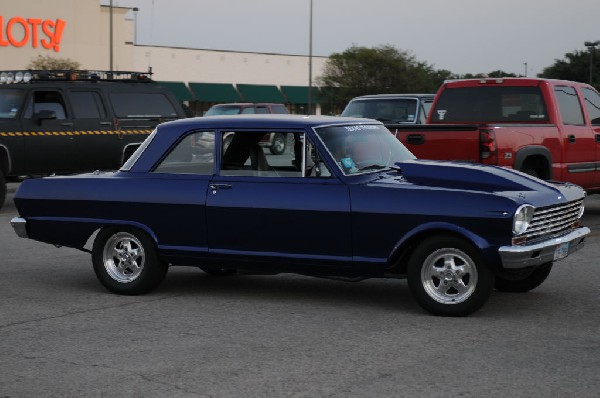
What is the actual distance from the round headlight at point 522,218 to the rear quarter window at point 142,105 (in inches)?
464

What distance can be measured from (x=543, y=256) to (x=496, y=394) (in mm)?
2489

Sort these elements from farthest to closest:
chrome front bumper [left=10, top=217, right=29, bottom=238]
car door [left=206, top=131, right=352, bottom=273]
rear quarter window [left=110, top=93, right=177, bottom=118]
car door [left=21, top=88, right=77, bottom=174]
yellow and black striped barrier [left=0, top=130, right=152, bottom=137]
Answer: rear quarter window [left=110, top=93, right=177, bottom=118], car door [left=21, top=88, right=77, bottom=174], yellow and black striped barrier [left=0, top=130, right=152, bottom=137], chrome front bumper [left=10, top=217, right=29, bottom=238], car door [left=206, top=131, right=352, bottom=273]

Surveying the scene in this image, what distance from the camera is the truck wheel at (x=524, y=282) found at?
9453 mm

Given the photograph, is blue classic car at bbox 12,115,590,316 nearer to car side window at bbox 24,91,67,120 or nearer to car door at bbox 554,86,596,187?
car door at bbox 554,86,596,187

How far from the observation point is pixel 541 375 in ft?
21.6

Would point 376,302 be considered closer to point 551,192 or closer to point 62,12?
point 551,192

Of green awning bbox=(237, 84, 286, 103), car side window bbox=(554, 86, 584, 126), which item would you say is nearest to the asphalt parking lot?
car side window bbox=(554, 86, 584, 126)

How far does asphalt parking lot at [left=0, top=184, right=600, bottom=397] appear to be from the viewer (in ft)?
21.0

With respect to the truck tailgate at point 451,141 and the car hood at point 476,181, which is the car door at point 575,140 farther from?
the car hood at point 476,181

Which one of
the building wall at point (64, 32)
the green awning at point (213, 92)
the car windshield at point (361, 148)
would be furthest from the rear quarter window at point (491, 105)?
the green awning at point (213, 92)

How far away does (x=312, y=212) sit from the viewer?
8.85m

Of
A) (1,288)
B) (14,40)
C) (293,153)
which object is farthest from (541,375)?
(14,40)

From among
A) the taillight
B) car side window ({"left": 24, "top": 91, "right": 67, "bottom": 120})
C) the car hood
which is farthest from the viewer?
car side window ({"left": 24, "top": 91, "right": 67, "bottom": 120})

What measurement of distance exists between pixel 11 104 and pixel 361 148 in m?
10.3
